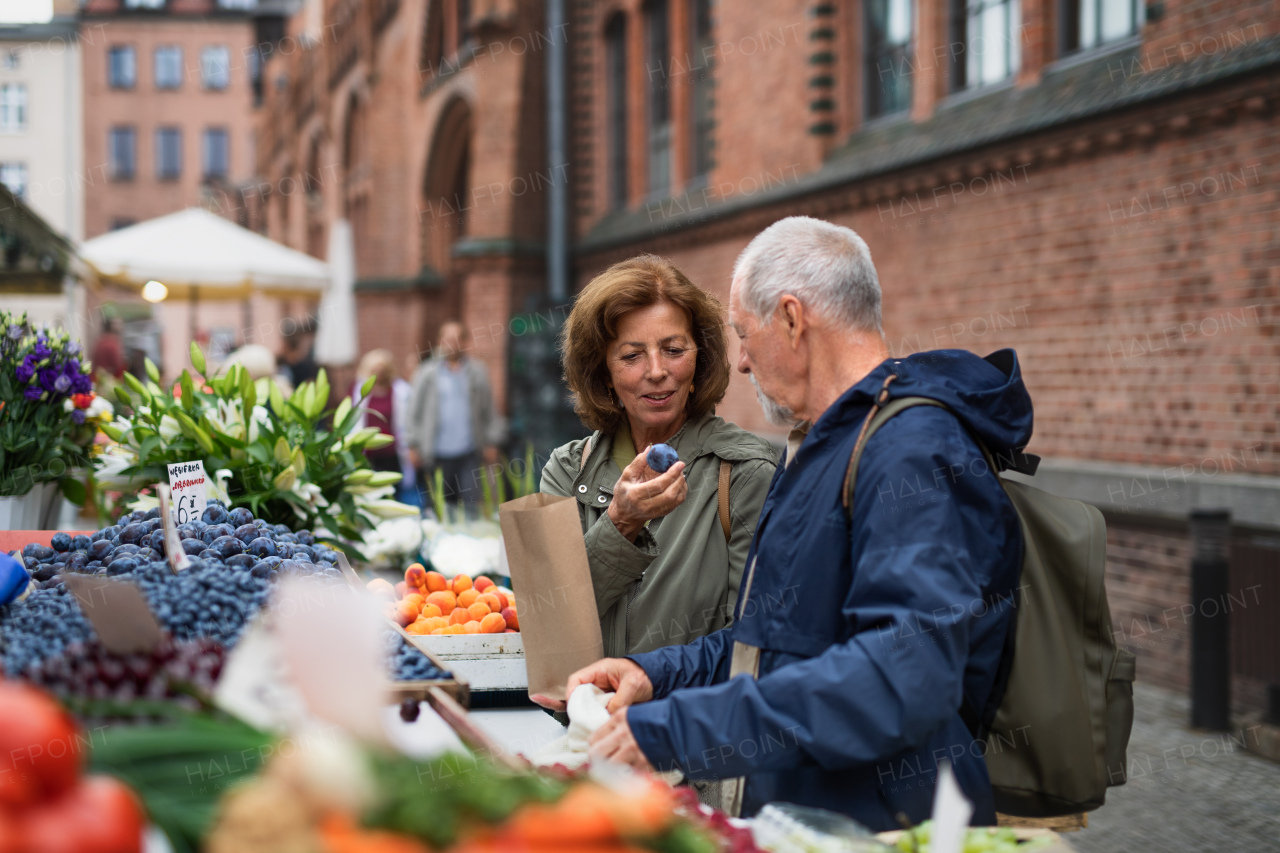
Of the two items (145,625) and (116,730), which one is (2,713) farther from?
(145,625)

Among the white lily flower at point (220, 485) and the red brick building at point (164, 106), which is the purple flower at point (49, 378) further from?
the red brick building at point (164, 106)

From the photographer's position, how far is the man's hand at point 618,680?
202cm

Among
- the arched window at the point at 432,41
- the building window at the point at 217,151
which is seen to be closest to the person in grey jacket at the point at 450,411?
the arched window at the point at 432,41

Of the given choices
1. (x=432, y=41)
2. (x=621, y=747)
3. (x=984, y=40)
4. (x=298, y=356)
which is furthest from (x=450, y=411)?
(x=432, y=41)

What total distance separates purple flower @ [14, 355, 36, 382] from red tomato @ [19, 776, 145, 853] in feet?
8.41

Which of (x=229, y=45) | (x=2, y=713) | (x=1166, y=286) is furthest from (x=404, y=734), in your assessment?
(x=229, y=45)

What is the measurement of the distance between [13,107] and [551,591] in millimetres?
47120

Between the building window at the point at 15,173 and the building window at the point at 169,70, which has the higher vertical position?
the building window at the point at 169,70

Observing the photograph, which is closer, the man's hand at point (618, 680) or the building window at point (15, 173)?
the man's hand at point (618, 680)

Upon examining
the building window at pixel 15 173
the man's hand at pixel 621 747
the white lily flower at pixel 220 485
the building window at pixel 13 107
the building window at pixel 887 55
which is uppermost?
the building window at pixel 13 107

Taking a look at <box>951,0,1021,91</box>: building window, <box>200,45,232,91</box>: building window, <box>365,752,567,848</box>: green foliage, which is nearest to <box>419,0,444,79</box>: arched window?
<box>951,0,1021,91</box>: building window

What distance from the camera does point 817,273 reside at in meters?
1.91

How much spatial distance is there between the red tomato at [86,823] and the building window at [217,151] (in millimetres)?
54120

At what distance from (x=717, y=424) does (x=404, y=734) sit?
1.24 m
